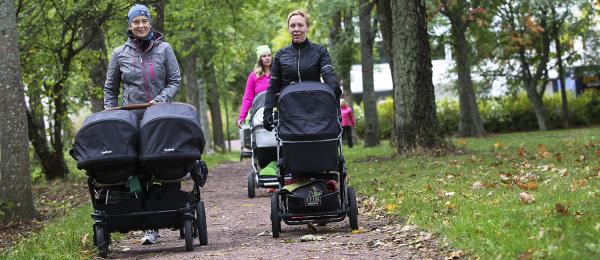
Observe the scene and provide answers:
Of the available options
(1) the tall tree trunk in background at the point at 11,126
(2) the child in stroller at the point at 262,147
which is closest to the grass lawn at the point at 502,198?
(2) the child in stroller at the point at 262,147

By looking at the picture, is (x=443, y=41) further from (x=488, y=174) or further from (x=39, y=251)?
(x=39, y=251)

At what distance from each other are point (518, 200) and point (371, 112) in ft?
74.3

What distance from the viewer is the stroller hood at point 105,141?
26.0ft

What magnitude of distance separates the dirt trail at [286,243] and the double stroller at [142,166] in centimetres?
37

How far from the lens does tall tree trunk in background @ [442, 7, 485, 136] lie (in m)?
35.8

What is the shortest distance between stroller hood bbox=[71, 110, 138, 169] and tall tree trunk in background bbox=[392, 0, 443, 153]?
1099cm

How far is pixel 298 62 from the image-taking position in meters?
9.27

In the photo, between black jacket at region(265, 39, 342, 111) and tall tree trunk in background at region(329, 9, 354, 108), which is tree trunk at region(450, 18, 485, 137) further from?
black jacket at region(265, 39, 342, 111)

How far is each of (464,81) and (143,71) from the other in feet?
94.5

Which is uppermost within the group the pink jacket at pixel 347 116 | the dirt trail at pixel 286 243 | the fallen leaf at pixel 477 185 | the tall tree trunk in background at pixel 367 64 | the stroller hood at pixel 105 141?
the tall tree trunk in background at pixel 367 64

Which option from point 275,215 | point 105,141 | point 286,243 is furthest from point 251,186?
point 105,141

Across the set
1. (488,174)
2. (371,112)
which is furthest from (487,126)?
(488,174)

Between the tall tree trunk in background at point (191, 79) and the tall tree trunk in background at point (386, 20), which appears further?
the tall tree trunk in background at point (191, 79)

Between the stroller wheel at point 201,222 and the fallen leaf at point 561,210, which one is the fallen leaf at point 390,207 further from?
the fallen leaf at point 561,210
